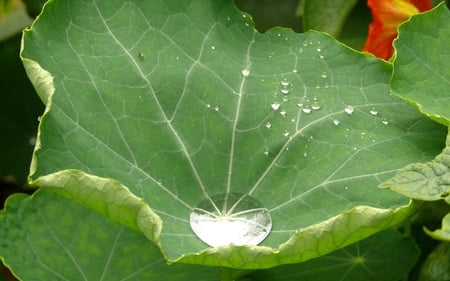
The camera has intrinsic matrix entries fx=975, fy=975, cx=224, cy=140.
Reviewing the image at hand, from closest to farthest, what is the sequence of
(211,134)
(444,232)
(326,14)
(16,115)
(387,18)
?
(444,232) → (211,134) → (387,18) → (326,14) → (16,115)

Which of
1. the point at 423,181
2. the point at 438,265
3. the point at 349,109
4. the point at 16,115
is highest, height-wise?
the point at 16,115

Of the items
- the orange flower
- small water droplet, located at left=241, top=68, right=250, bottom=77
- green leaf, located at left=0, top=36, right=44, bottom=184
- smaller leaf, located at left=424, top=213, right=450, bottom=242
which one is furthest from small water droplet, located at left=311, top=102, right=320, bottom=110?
green leaf, located at left=0, top=36, right=44, bottom=184

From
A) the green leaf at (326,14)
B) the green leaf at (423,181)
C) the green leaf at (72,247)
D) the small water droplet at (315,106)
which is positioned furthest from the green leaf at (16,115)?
the green leaf at (423,181)

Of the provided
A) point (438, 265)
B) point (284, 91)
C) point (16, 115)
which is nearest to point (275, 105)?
point (284, 91)

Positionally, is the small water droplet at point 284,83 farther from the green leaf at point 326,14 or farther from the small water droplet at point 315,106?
the green leaf at point 326,14

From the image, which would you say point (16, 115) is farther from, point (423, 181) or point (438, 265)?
point (423, 181)

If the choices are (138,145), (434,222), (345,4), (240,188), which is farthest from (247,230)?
(345,4)
